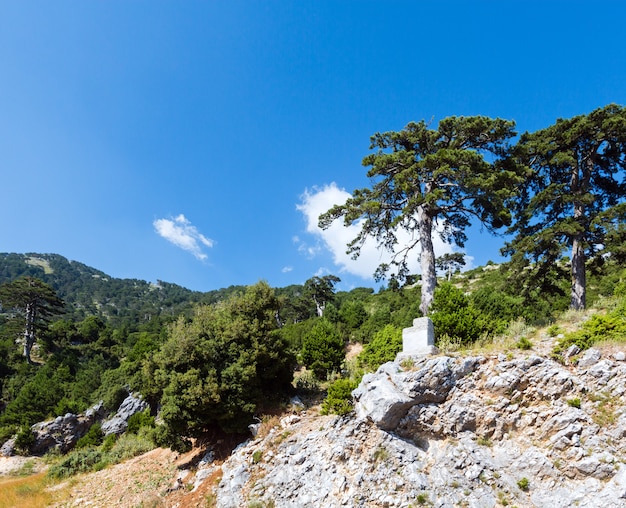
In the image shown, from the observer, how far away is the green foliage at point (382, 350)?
53.4ft

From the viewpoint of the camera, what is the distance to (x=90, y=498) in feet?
42.6

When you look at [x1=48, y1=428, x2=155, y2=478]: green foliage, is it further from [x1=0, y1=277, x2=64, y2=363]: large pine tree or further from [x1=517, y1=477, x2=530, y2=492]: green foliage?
[x1=0, y1=277, x2=64, y2=363]: large pine tree

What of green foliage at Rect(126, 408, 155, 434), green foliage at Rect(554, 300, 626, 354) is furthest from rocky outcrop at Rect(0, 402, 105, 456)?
green foliage at Rect(554, 300, 626, 354)

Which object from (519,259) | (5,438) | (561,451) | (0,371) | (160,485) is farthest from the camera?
(0,371)

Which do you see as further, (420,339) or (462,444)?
(420,339)

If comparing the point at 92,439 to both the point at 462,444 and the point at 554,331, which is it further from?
the point at 554,331

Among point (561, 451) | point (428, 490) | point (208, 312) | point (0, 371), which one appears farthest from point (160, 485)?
point (0, 371)

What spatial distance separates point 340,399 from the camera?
10508 millimetres

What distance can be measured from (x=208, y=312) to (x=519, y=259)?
1442cm

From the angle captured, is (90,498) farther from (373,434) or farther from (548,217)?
(548,217)

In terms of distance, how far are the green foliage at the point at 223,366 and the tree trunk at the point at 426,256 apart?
6.72 meters

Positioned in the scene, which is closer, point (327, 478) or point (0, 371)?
point (327, 478)

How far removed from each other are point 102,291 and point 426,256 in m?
182

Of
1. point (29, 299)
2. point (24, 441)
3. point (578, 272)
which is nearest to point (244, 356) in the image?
point (578, 272)
